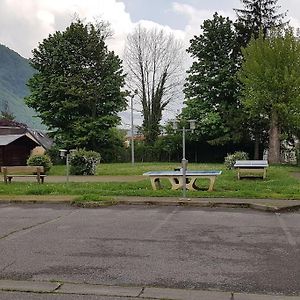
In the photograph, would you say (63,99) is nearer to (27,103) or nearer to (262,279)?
(27,103)

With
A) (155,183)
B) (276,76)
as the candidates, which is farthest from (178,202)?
(276,76)

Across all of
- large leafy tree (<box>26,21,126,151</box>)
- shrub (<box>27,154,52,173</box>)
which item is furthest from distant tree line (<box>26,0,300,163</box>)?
shrub (<box>27,154,52,173</box>)

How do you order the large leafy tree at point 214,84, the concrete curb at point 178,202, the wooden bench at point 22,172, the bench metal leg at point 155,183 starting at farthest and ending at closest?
the large leafy tree at point 214,84
the wooden bench at point 22,172
the bench metal leg at point 155,183
the concrete curb at point 178,202

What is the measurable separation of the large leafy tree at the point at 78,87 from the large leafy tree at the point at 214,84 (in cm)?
668

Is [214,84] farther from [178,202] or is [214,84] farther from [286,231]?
[286,231]

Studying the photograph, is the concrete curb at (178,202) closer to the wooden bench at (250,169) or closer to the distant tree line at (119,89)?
the wooden bench at (250,169)

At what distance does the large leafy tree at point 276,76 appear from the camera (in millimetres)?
32031

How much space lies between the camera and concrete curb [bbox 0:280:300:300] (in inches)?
186

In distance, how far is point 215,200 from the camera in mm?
12141

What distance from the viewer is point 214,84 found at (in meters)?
41.3

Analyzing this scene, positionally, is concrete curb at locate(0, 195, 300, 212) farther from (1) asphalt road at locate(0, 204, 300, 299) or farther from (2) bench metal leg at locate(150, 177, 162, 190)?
(2) bench metal leg at locate(150, 177, 162, 190)

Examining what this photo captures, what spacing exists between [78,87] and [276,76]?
1687 centimetres

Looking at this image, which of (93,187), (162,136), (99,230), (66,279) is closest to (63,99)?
(162,136)

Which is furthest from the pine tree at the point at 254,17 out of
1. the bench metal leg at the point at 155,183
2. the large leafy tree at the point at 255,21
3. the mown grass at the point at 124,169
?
the bench metal leg at the point at 155,183
